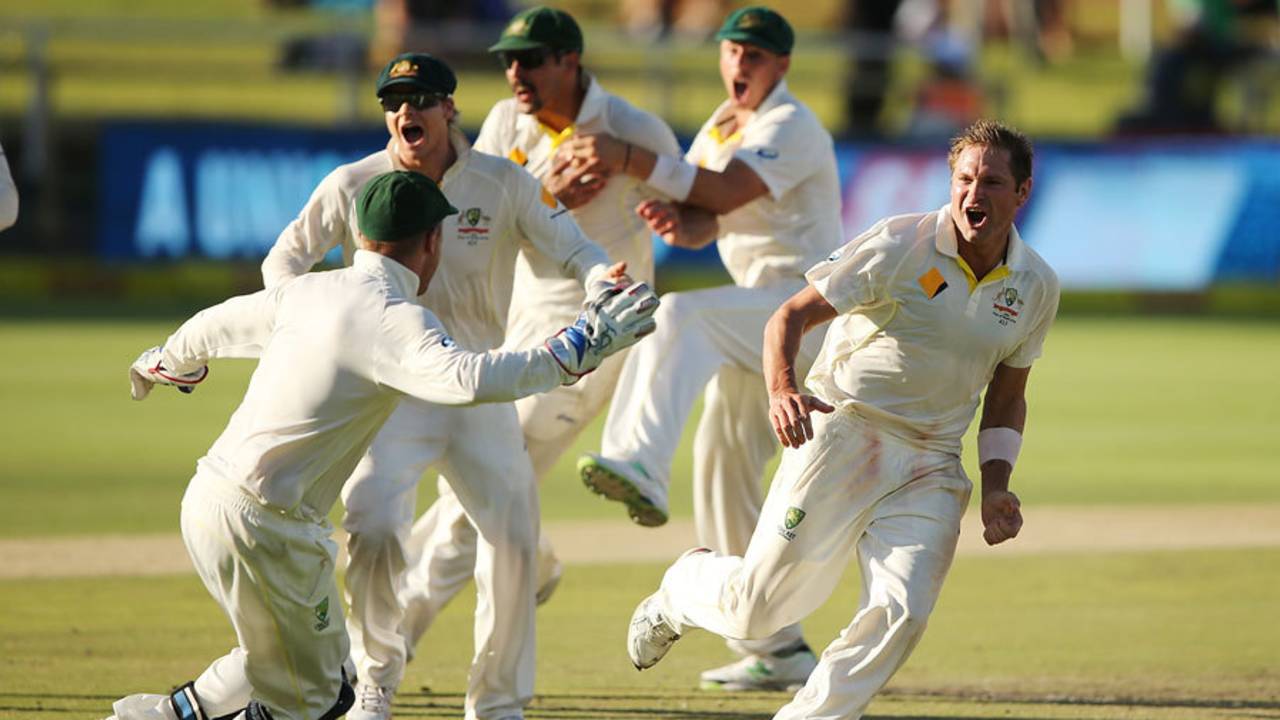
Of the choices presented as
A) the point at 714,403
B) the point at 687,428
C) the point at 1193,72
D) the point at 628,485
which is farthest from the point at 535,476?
the point at 1193,72

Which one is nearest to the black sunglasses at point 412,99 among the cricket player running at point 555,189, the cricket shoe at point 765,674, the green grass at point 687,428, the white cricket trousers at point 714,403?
the cricket player running at point 555,189

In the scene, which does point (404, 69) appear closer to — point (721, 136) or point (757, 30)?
point (757, 30)

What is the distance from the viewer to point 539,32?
7875 millimetres

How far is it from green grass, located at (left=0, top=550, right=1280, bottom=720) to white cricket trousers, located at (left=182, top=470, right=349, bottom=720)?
49.8 inches

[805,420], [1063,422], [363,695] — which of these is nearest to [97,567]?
[363,695]

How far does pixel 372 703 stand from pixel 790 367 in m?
1.85

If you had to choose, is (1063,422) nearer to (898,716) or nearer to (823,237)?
(823,237)

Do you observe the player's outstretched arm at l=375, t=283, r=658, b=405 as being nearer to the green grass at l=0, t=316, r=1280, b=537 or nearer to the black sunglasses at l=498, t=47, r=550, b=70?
the black sunglasses at l=498, t=47, r=550, b=70

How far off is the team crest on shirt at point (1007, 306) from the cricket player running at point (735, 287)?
1.78 metres

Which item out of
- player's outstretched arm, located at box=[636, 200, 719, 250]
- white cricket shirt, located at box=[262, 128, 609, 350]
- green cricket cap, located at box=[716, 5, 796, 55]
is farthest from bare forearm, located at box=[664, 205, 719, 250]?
white cricket shirt, located at box=[262, 128, 609, 350]

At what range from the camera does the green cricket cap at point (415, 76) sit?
6781 millimetres

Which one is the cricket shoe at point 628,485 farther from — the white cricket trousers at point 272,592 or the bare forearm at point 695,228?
the white cricket trousers at point 272,592

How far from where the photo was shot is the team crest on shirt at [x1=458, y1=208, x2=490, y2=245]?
7.09 m

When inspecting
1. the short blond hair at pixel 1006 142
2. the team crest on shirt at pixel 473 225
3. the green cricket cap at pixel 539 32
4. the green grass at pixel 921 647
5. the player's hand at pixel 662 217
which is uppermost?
the short blond hair at pixel 1006 142
